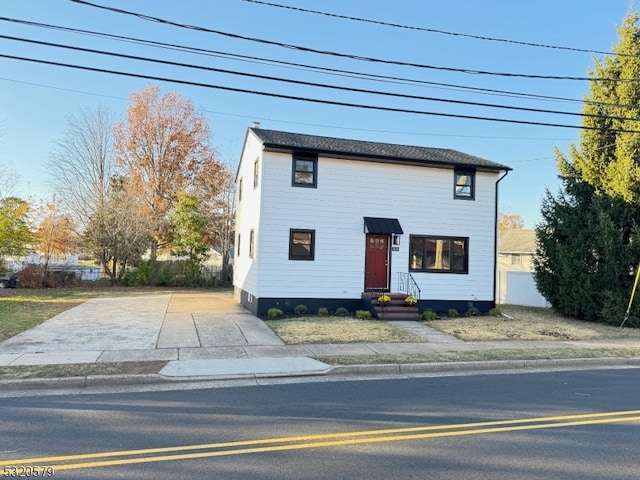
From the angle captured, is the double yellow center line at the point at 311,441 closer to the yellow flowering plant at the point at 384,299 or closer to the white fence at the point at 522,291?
the yellow flowering plant at the point at 384,299

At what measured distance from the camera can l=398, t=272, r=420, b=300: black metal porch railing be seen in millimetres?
16078

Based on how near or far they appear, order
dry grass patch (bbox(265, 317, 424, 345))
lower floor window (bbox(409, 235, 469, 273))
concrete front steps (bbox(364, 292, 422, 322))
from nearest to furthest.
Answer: dry grass patch (bbox(265, 317, 424, 345)) < concrete front steps (bbox(364, 292, 422, 322)) < lower floor window (bbox(409, 235, 469, 273))

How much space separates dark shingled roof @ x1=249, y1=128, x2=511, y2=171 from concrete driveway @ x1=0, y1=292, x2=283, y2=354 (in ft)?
20.2

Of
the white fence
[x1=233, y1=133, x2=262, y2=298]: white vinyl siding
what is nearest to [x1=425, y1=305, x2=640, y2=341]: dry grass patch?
[x1=233, y1=133, x2=262, y2=298]: white vinyl siding

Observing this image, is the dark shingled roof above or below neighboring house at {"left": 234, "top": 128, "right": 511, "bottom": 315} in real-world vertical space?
above

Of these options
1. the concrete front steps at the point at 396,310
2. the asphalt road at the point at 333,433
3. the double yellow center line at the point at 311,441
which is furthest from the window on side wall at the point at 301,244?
the double yellow center line at the point at 311,441

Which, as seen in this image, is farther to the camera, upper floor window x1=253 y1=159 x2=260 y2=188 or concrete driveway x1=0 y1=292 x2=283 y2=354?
upper floor window x1=253 y1=159 x2=260 y2=188

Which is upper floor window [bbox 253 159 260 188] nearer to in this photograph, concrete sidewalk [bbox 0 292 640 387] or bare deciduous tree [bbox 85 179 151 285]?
concrete sidewalk [bbox 0 292 640 387]

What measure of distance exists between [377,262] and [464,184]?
15.6 ft

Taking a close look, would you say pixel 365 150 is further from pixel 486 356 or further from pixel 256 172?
pixel 486 356

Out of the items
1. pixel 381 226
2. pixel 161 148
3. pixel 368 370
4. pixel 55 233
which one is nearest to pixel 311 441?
pixel 368 370

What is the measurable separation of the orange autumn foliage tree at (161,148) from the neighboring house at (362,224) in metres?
17.3

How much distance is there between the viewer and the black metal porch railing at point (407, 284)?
16078mm

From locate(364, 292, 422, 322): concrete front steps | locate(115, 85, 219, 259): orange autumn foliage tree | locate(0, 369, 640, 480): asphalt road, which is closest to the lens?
locate(0, 369, 640, 480): asphalt road
